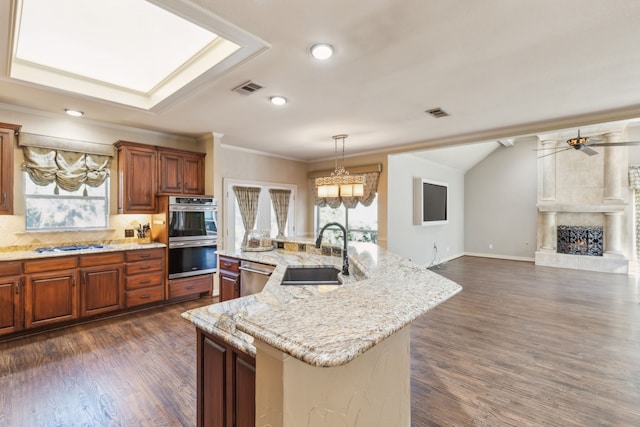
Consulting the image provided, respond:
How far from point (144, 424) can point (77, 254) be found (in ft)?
8.31

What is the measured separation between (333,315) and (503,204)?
362 inches

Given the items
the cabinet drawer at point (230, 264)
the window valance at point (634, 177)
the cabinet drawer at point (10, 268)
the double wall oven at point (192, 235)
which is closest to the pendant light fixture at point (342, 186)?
the cabinet drawer at point (230, 264)

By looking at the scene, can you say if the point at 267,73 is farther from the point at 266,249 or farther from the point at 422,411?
the point at 422,411

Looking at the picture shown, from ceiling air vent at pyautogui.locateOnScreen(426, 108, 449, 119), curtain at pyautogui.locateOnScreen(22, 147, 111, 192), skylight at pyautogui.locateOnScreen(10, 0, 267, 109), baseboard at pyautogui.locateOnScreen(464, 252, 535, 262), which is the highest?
skylight at pyautogui.locateOnScreen(10, 0, 267, 109)

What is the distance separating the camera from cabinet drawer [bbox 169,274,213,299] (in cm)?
435

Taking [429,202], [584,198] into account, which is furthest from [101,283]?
[584,198]

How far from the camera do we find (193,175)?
4812mm

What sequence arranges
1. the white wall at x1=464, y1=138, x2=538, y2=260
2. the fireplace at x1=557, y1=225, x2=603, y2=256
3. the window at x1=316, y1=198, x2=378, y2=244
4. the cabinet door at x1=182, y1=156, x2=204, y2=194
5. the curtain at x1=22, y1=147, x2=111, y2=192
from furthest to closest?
the white wall at x1=464, y1=138, x2=538, y2=260 < the fireplace at x1=557, y1=225, x2=603, y2=256 < the window at x1=316, y1=198, x2=378, y2=244 < the cabinet door at x1=182, y1=156, x2=204, y2=194 < the curtain at x1=22, y1=147, x2=111, y2=192

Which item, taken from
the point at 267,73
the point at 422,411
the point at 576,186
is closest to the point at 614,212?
the point at 576,186

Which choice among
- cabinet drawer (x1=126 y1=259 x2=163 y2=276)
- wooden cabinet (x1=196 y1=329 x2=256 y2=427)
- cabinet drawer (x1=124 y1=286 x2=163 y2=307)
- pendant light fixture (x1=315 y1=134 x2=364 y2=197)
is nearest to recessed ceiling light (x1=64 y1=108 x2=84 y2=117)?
cabinet drawer (x1=126 y1=259 x2=163 y2=276)

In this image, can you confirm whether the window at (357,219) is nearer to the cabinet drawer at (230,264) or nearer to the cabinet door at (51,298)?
the cabinet drawer at (230,264)

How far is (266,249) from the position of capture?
3.68 meters

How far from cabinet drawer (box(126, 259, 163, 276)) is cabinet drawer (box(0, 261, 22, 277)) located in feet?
3.39

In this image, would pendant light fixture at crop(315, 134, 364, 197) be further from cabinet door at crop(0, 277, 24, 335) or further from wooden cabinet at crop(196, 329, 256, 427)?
cabinet door at crop(0, 277, 24, 335)
